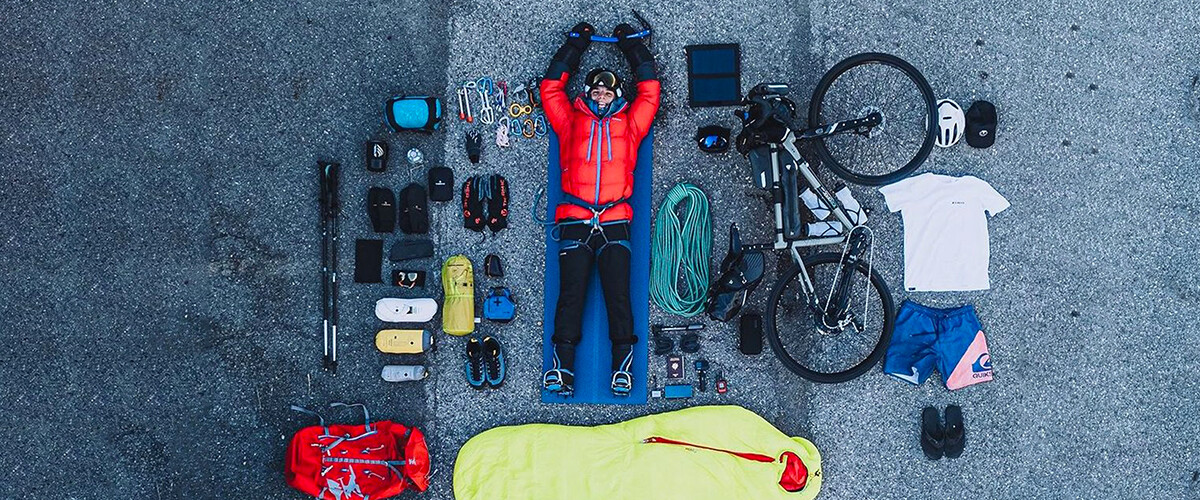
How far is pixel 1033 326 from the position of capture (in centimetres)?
562

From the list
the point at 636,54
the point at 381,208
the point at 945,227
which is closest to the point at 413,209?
the point at 381,208

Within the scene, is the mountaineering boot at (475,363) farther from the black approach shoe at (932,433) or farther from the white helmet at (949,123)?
the white helmet at (949,123)

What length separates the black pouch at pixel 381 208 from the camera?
5.55 m

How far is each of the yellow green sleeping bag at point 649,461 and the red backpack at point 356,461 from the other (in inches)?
13.4

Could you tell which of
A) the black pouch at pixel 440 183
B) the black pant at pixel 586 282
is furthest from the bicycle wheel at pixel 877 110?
the black pouch at pixel 440 183

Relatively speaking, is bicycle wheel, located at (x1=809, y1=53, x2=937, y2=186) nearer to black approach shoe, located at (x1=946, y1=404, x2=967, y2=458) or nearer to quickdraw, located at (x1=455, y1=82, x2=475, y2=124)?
black approach shoe, located at (x1=946, y1=404, x2=967, y2=458)

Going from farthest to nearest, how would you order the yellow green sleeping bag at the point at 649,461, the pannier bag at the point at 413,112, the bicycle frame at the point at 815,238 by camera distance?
1. the pannier bag at the point at 413,112
2. the yellow green sleeping bag at the point at 649,461
3. the bicycle frame at the point at 815,238

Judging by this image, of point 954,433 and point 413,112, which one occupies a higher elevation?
point 413,112

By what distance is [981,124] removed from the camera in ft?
18.1

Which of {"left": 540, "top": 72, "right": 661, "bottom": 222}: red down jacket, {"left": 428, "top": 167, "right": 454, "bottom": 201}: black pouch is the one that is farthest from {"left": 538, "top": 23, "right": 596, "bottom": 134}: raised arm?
{"left": 428, "top": 167, "right": 454, "bottom": 201}: black pouch

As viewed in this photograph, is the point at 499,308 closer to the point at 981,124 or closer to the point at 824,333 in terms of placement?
the point at 824,333

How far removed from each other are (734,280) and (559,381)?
4.64ft

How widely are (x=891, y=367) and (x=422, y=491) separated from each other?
350 centimetres

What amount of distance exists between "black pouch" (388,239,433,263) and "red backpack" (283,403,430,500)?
1.15 meters
